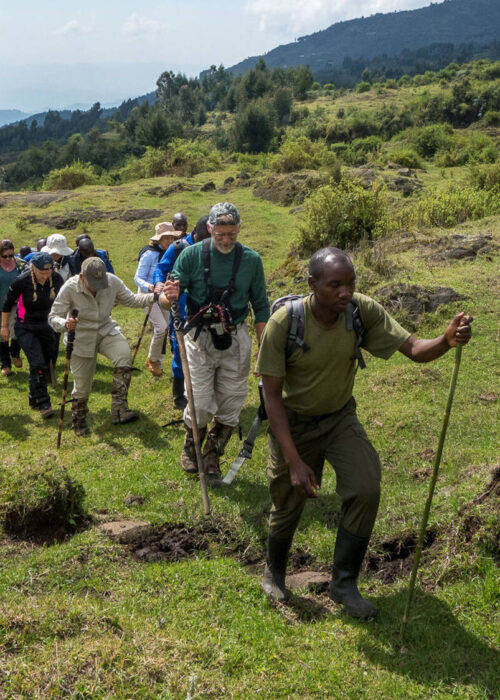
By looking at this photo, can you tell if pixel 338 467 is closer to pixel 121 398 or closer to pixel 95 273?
pixel 95 273

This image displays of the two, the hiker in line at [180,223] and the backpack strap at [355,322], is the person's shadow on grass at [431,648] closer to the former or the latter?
the backpack strap at [355,322]

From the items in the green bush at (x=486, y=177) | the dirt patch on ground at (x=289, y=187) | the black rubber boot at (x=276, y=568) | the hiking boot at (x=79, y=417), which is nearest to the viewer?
the black rubber boot at (x=276, y=568)

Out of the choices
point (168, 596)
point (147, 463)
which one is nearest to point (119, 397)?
point (147, 463)

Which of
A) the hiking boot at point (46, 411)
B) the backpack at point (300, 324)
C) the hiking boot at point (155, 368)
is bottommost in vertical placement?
the hiking boot at point (46, 411)

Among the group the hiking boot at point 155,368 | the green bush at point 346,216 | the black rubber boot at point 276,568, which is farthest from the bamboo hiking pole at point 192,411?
the green bush at point 346,216

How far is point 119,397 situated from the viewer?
9.01 metres

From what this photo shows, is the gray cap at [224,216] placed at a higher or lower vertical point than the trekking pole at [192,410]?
higher

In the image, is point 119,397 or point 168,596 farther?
point 119,397

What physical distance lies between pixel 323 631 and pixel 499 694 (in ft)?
3.70

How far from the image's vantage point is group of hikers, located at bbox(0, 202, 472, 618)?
13.6 feet

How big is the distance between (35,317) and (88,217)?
66.6 ft

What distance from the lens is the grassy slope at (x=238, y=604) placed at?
141 inches

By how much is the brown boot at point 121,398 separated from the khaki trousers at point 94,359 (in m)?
0.16

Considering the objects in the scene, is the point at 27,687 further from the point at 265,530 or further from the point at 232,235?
the point at 232,235
